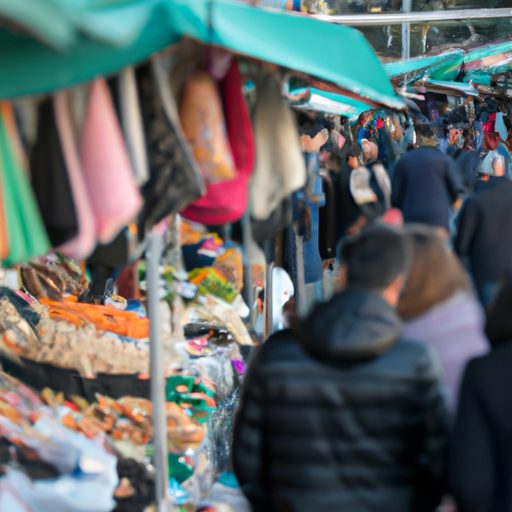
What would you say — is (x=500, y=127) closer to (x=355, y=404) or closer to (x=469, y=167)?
(x=469, y=167)

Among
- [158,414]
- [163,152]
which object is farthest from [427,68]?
[163,152]

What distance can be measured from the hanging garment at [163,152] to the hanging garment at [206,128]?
0.08m

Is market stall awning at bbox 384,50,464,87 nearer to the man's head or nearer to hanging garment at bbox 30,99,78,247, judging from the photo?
the man's head

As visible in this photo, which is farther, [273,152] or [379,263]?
[273,152]

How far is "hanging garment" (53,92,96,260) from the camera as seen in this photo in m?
1.74

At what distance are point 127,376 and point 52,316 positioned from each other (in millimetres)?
530

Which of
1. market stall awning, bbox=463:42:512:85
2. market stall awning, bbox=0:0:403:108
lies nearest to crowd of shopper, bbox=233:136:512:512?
market stall awning, bbox=0:0:403:108

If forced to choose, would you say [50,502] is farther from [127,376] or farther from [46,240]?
[46,240]

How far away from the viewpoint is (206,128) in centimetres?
193

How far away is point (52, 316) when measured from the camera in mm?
3133

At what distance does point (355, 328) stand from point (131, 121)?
801 mm

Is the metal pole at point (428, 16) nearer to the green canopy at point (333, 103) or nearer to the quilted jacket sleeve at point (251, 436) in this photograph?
the green canopy at point (333, 103)

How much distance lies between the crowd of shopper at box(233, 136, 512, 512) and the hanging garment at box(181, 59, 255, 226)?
1.14 ft

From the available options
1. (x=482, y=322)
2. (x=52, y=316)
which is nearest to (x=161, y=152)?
(x=482, y=322)
